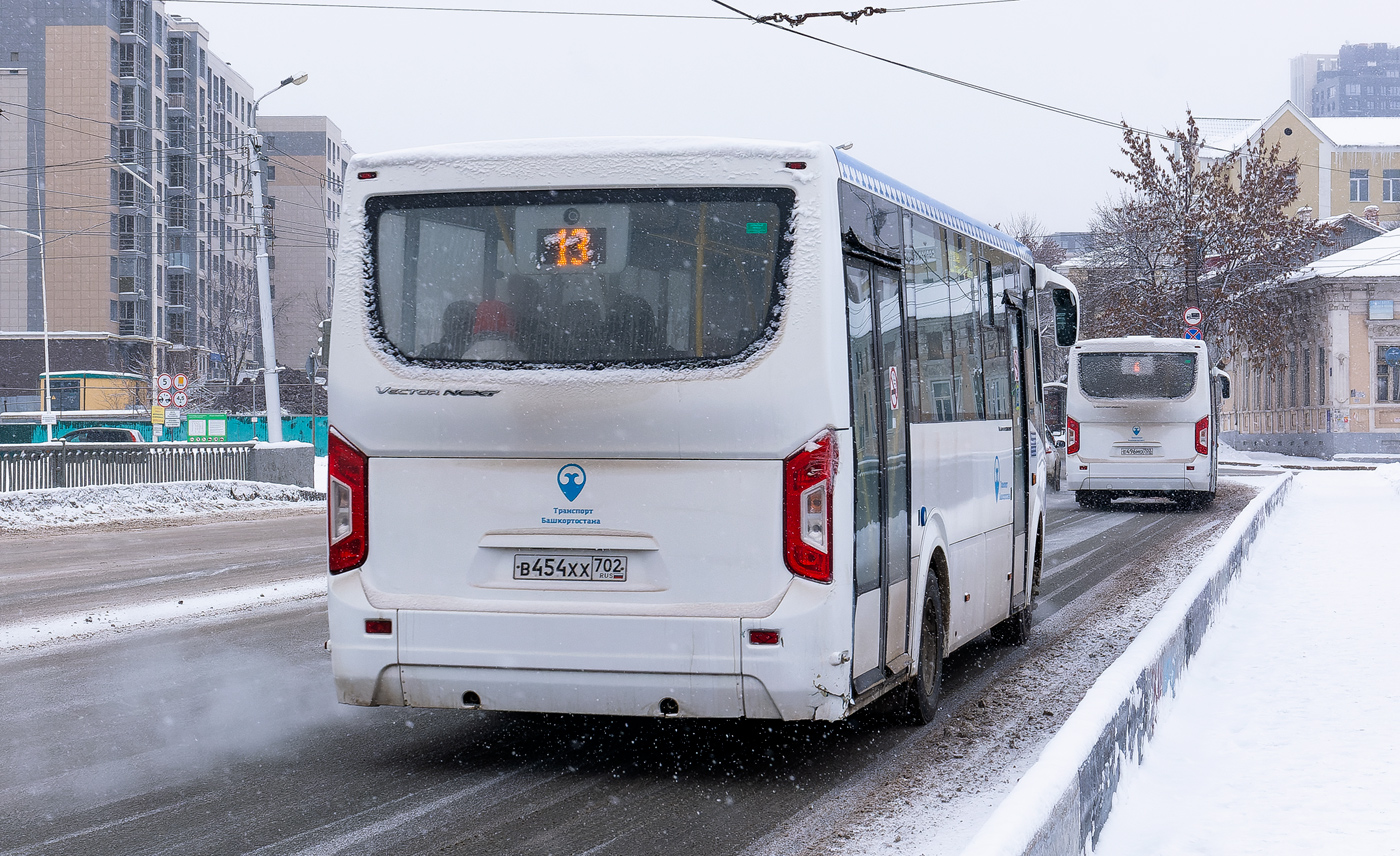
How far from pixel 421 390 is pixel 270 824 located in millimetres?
1770

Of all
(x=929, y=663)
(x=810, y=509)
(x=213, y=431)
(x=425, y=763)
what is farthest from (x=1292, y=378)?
(x=425, y=763)

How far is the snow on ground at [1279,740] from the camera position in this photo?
504cm

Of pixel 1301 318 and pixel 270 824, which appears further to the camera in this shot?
pixel 1301 318

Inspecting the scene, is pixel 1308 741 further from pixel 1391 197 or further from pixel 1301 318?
pixel 1391 197

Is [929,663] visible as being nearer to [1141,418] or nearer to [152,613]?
[152,613]

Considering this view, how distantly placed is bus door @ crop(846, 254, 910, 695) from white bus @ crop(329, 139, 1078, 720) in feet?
0.08

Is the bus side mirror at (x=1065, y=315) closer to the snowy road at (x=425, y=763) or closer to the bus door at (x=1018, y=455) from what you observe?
the bus door at (x=1018, y=455)

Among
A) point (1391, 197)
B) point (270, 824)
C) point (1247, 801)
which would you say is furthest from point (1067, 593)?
point (1391, 197)

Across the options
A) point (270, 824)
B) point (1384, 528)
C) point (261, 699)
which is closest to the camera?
point (270, 824)

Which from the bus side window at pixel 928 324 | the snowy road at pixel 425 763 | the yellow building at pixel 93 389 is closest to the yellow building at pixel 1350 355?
the snowy road at pixel 425 763

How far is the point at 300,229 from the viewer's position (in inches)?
4850

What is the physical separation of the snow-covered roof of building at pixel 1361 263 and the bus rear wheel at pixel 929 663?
4894 centimetres

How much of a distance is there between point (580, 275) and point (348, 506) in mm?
1354

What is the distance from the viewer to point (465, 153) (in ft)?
20.7
